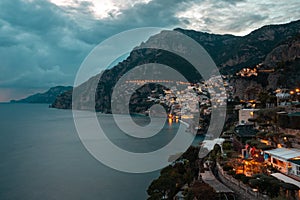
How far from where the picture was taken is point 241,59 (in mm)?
54812

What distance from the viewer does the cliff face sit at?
86.0 ft

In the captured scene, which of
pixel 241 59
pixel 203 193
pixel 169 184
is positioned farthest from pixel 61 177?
pixel 241 59

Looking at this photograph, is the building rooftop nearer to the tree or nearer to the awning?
the awning

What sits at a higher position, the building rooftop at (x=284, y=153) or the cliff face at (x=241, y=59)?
the cliff face at (x=241, y=59)

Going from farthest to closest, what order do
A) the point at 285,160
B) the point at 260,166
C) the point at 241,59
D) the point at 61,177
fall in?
the point at 241,59
the point at 61,177
the point at 260,166
the point at 285,160

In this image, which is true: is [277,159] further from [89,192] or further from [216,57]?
[216,57]

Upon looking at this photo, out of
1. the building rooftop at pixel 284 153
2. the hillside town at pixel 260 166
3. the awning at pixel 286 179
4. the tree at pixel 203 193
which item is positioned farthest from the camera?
the building rooftop at pixel 284 153

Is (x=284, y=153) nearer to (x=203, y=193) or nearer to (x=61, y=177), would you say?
(x=203, y=193)

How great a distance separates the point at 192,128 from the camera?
31.2m

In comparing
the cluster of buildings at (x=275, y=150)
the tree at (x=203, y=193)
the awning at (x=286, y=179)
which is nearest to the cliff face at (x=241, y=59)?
the cluster of buildings at (x=275, y=150)

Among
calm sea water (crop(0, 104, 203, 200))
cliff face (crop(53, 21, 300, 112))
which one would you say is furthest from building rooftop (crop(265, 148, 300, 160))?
cliff face (crop(53, 21, 300, 112))

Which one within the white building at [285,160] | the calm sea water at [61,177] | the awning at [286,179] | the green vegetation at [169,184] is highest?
the white building at [285,160]

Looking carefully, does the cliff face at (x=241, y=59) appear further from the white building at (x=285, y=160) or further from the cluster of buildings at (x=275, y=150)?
the white building at (x=285, y=160)

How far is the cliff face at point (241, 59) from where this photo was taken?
26.2 meters
